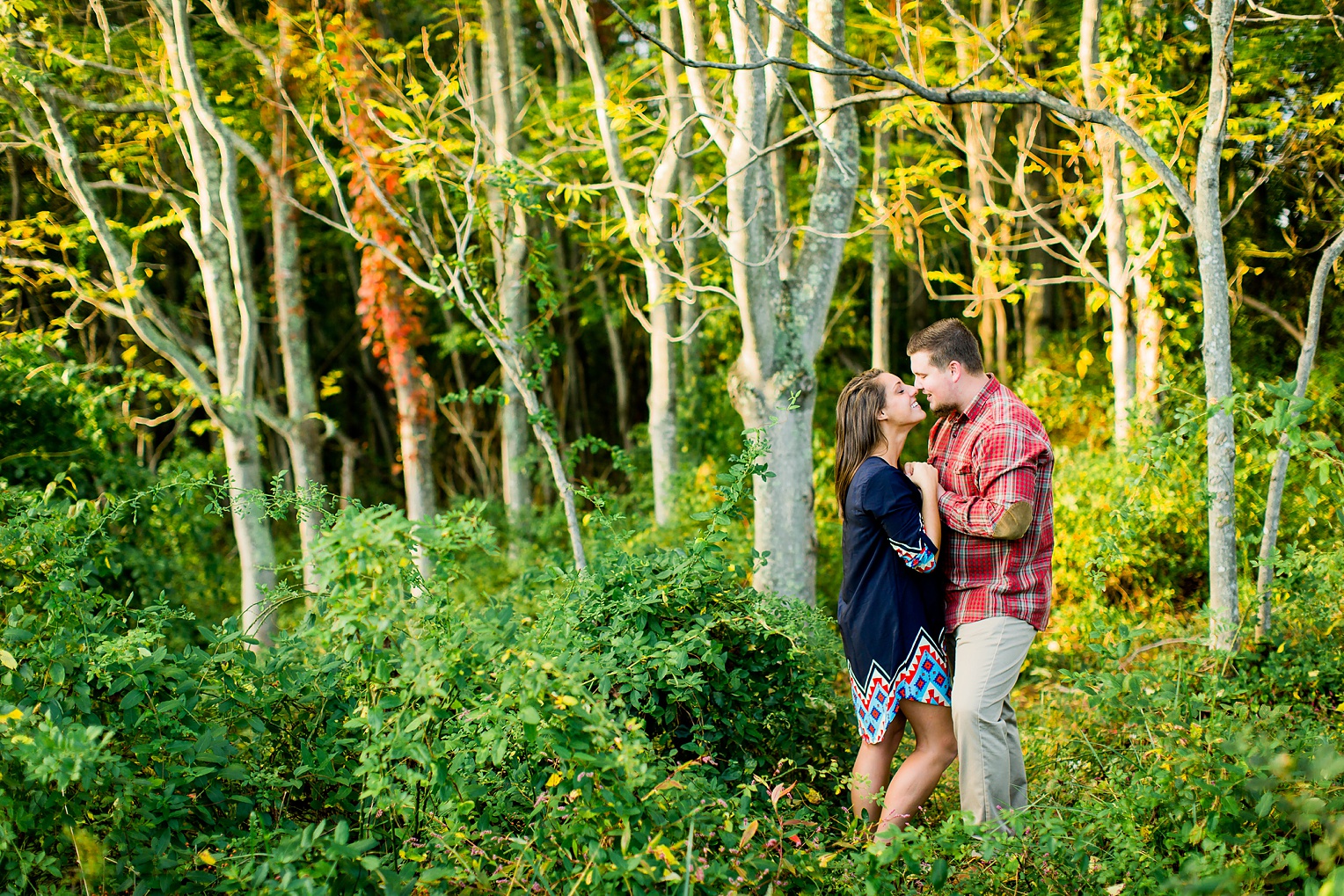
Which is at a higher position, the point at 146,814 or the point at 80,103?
the point at 80,103

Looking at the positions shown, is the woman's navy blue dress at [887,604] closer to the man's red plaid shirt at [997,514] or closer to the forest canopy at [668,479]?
the man's red plaid shirt at [997,514]

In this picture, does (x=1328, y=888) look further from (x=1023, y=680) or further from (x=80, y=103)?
(x=80, y=103)

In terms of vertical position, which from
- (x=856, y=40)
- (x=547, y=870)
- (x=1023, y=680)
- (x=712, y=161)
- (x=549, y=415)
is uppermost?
(x=856, y=40)

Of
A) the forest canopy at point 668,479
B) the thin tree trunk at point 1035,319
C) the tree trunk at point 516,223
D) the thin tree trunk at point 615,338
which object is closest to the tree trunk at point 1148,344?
the forest canopy at point 668,479

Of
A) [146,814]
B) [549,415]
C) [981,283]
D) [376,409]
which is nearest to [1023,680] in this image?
[549,415]

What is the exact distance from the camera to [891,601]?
131 inches

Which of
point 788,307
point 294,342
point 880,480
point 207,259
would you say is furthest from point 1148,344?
point 294,342

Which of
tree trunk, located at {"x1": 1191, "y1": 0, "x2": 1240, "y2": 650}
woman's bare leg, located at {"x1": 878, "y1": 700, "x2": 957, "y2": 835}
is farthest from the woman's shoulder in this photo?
tree trunk, located at {"x1": 1191, "y1": 0, "x2": 1240, "y2": 650}

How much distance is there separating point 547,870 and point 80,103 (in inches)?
256

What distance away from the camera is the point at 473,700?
8.07 feet

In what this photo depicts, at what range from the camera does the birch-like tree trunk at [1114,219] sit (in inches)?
256

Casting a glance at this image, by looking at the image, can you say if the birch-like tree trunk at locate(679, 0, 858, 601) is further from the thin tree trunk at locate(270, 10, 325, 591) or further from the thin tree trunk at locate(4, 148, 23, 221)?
the thin tree trunk at locate(4, 148, 23, 221)

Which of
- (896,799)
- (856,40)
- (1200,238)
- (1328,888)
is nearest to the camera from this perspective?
(1328,888)

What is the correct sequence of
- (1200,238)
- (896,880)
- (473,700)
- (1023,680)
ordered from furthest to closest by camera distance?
(1023,680) < (1200,238) < (896,880) < (473,700)
